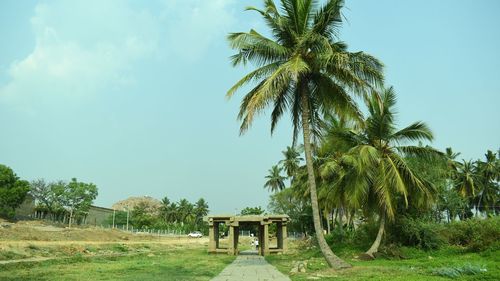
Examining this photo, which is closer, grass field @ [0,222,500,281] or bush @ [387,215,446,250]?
grass field @ [0,222,500,281]

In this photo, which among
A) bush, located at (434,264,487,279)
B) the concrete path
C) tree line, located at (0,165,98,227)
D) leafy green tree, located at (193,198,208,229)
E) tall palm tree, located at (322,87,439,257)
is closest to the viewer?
bush, located at (434,264,487,279)

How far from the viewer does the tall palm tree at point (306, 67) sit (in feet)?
49.0

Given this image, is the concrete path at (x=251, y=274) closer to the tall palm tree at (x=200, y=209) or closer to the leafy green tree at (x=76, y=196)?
the leafy green tree at (x=76, y=196)

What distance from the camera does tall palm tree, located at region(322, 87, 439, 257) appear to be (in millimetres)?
19172

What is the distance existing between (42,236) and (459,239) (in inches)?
1328

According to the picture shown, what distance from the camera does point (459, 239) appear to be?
2114 cm

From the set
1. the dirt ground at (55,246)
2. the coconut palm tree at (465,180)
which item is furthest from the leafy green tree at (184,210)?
the coconut palm tree at (465,180)

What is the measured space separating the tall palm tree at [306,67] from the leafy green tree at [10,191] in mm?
49889

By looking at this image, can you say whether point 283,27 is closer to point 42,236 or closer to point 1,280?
point 1,280

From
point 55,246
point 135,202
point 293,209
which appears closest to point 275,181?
point 293,209

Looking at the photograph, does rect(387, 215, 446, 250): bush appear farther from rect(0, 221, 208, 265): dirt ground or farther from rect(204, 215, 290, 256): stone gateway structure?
rect(0, 221, 208, 265): dirt ground

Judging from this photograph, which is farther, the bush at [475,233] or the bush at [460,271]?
the bush at [475,233]

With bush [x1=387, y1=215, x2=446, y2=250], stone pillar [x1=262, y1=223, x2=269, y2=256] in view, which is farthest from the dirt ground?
bush [x1=387, y1=215, x2=446, y2=250]

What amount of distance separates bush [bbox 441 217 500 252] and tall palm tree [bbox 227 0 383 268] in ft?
23.6
